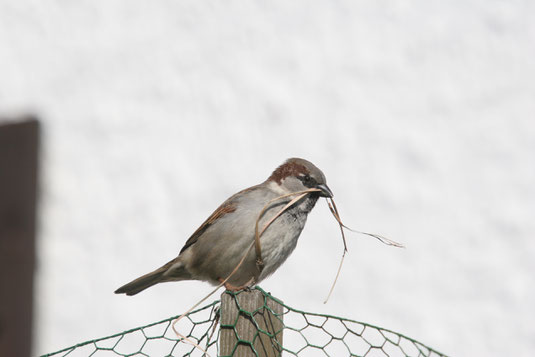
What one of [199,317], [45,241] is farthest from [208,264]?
[45,241]

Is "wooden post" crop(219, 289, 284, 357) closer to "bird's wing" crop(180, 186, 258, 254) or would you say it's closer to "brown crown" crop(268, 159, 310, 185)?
"bird's wing" crop(180, 186, 258, 254)

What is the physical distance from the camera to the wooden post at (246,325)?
1.43 m

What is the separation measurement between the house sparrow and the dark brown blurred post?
12.5 inches

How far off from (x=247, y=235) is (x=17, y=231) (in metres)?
0.87

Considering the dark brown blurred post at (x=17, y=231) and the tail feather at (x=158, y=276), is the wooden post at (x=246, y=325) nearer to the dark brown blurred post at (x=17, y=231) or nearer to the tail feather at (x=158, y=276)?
the tail feather at (x=158, y=276)

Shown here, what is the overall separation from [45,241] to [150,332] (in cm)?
48

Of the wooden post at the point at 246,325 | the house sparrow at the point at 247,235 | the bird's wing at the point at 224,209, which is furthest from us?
the bird's wing at the point at 224,209

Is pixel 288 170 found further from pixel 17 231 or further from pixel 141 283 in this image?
pixel 17 231

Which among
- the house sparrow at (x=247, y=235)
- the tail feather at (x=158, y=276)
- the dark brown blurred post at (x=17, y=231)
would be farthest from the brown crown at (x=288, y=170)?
the dark brown blurred post at (x=17, y=231)

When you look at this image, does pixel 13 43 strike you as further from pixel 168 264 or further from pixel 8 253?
pixel 168 264

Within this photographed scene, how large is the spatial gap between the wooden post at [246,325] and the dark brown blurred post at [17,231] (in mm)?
1094

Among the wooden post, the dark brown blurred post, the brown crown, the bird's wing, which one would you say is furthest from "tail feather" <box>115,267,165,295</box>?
the wooden post

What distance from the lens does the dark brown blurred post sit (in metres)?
2.33

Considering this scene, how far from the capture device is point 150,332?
8.83ft
